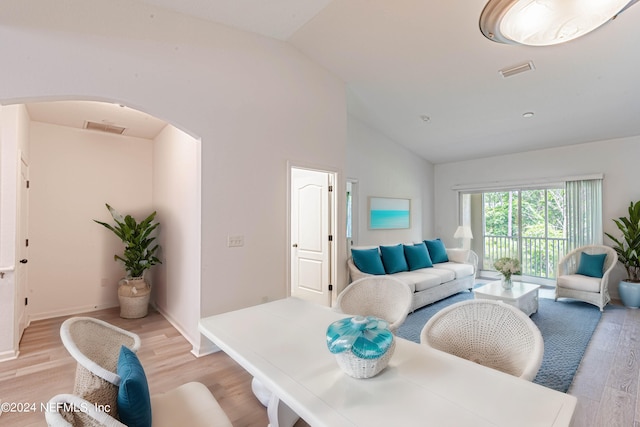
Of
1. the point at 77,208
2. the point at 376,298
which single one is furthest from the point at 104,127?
the point at 376,298

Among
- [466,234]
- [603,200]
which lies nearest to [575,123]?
[603,200]

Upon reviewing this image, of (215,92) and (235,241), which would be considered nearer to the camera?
(215,92)

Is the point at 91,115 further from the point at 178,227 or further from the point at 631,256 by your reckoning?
the point at 631,256

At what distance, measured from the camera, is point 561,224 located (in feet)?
18.0

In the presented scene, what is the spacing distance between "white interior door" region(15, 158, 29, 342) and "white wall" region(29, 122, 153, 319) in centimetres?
28

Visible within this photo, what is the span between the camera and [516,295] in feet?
12.3

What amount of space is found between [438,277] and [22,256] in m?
5.12

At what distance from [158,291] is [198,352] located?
1.89 metres

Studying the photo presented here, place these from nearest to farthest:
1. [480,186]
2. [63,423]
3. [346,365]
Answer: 1. [63,423]
2. [346,365]
3. [480,186]

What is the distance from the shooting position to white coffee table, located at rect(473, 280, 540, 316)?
3.65 meters

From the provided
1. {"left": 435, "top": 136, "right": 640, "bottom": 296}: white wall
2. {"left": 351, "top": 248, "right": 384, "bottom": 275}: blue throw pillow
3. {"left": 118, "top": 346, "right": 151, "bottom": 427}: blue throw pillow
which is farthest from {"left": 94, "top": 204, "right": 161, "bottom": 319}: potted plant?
{"left": 435, "top": 136, "right": 640, "bottom": 296}: white wall

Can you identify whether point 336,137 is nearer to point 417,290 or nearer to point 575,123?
point 417,290

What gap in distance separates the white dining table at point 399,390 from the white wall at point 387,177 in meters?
3.93

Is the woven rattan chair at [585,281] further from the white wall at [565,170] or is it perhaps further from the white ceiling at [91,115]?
the white ceiling at [91,115]
